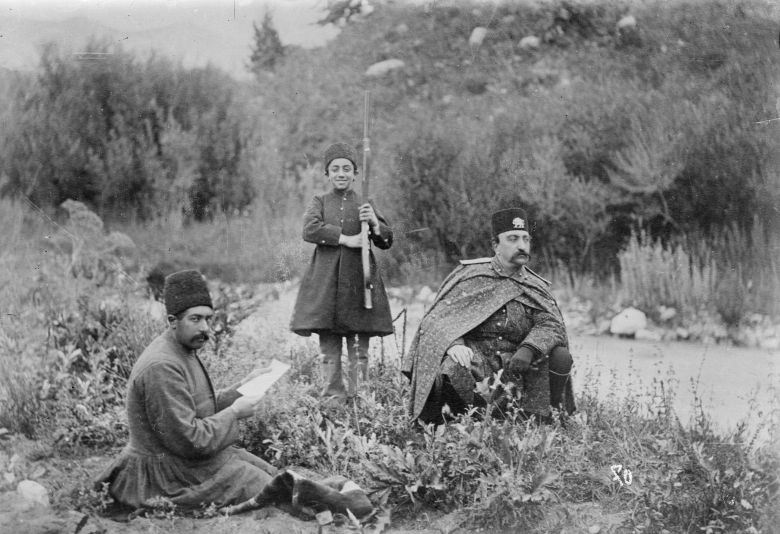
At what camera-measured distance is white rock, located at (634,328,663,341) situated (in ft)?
22.3

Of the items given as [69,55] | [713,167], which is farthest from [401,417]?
[69,55]

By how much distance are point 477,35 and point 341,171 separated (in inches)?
Result: 74.5

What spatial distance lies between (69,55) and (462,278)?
3.69 metres

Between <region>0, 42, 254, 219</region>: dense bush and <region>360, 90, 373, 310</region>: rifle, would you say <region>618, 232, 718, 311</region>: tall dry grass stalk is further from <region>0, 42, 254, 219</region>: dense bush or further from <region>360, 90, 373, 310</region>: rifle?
<region>0, 42, 254, 219</region>: dense bush

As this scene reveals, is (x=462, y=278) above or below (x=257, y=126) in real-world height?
below

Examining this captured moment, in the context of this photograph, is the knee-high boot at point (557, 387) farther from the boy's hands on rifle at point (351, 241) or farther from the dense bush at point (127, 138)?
the dense bush at point (127, 138)

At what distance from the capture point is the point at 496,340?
5.10 metres

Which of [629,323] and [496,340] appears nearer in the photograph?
[496,340]

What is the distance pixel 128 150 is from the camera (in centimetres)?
766

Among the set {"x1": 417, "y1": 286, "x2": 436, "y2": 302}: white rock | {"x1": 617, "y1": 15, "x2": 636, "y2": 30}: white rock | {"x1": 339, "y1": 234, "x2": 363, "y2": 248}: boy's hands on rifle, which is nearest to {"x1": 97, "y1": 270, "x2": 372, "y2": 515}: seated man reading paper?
{"x1": 339, "y1": 234, "x2": 363, "y2": 248}: boy's hands on rifle

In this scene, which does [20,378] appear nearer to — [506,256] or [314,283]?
[314,283]

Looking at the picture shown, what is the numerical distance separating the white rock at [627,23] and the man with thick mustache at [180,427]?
13.7 ft

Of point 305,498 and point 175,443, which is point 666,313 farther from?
point 175,443

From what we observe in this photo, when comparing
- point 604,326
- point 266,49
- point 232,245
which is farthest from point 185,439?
point 604,326
